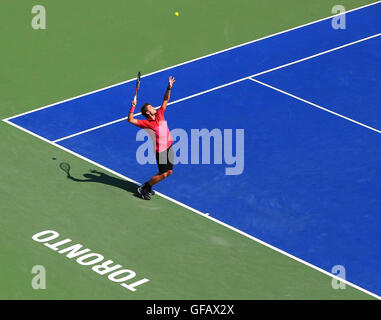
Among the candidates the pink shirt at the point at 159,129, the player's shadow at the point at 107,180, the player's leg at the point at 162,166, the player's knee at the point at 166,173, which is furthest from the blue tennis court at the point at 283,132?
the pink shirt at the point at 159,129

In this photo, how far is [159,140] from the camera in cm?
2666

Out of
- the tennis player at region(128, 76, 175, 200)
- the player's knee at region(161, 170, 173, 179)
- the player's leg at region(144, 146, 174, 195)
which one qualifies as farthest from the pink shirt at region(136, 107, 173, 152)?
the player's knee at region(161, 170, 173, 179)

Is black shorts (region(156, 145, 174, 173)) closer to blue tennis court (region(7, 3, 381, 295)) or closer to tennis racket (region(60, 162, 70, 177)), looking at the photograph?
blue tennis court (region(7, 3, 381, 295))

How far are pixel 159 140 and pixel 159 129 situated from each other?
0.28 m

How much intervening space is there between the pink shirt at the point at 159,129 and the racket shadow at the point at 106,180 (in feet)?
4.40

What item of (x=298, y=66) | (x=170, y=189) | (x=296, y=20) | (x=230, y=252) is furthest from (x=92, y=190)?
(x=296, y=20)

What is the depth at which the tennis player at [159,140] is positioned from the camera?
1044 inches

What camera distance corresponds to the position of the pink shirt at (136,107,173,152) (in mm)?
26531

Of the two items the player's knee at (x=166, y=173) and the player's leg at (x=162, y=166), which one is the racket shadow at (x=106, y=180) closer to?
the player's leg at (x=162, y=166)

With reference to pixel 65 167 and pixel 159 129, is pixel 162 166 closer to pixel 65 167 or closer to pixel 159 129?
pixel 159 129

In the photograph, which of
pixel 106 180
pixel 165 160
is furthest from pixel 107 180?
pixel 165 160

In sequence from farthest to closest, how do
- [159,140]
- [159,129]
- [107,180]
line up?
[107,180], [159,140], [159,129]

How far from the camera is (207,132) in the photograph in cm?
3016

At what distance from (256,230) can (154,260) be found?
2.75m
